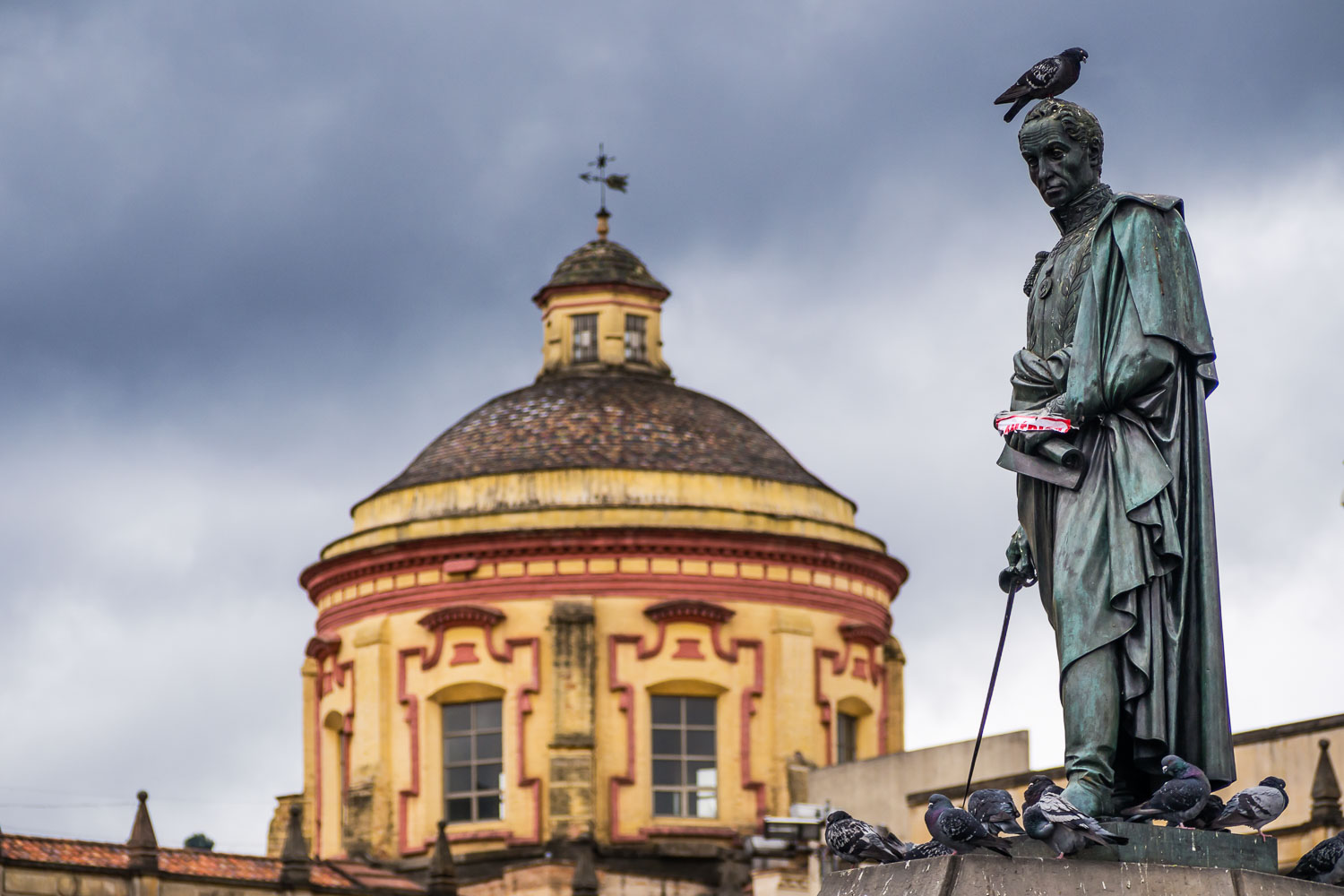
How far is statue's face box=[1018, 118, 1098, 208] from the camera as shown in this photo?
9.30m

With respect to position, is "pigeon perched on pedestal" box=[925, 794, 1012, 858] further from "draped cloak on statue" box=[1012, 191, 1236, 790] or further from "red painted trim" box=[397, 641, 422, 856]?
"red painted trim" box=[397, 641, 422, 856]

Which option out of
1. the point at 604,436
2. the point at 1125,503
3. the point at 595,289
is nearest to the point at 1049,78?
the point at 1125,503

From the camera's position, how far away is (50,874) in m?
39.0

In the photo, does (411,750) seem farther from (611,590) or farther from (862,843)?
(862,843)


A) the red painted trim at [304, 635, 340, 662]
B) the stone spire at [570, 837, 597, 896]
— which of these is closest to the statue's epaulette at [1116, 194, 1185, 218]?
the stone spire at [570, 837, 597, 896]

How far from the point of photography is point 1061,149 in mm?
9320

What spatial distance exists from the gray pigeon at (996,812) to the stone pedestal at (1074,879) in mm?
129

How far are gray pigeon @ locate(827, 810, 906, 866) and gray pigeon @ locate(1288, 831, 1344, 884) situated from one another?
127cm

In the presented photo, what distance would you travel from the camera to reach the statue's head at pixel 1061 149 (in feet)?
30.5

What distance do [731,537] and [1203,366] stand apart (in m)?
39.6

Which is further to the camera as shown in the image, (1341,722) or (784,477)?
(784,477)

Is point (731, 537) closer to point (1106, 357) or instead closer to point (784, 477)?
point (784, 477)

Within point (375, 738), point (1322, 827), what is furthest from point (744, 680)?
point (1322, 827)

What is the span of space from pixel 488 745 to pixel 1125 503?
40245 millimetres
